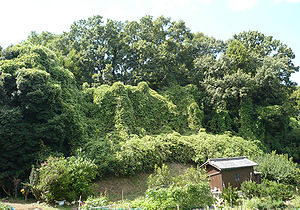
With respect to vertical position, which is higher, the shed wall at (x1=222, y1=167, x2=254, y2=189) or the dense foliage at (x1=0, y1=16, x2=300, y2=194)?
the dense foliage at (x1=0, y1=16, x2=300, y2=194)

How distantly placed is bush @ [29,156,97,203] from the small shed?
7122 mm

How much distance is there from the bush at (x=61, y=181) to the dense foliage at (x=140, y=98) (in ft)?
7.52

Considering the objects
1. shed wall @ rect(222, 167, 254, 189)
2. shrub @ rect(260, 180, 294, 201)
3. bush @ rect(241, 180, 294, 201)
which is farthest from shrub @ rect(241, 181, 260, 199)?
shed wall @ rect(222, 167, 254, 189)

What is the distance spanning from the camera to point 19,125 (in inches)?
518

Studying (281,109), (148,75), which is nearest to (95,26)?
(148,75)

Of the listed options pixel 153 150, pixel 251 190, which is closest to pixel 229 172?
pixel 251 190

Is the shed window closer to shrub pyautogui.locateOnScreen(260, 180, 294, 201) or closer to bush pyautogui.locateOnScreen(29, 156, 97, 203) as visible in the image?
shrub pyautogui.locateOnScreen(260, 180, 294, 201)

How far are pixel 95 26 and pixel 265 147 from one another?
22.0 meters

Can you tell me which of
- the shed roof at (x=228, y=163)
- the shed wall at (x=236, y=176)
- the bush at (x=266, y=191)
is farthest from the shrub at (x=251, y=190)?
the shed roof at (x=228, y=163)

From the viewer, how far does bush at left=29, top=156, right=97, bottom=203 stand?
35.1 feet

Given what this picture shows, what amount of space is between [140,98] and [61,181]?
12.4m

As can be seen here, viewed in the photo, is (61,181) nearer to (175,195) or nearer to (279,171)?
(175,195)

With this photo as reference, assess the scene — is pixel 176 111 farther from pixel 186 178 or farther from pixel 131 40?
pixel 186 178

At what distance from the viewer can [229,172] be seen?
43.7 ft
